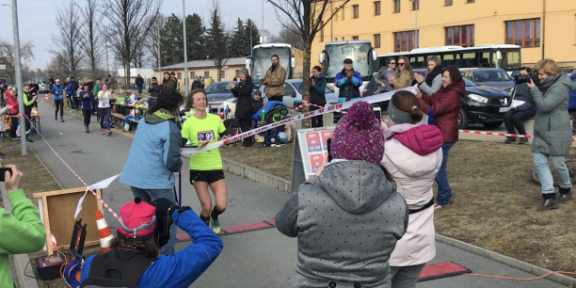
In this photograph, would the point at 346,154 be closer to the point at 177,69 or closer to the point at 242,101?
the point at 242,101

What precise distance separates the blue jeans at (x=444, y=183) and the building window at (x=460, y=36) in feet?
141

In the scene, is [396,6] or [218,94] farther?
[396,6]

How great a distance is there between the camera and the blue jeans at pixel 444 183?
7.43 meters

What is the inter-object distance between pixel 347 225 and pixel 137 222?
1.12 metres

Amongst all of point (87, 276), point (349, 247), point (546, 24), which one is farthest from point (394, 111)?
point (546, 24)

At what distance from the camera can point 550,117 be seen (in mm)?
6895

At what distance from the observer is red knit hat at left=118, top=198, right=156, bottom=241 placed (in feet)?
9.50

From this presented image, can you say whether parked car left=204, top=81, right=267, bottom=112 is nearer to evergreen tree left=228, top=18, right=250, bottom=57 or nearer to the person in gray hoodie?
the person in gray hoodie

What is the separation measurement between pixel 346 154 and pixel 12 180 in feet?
5.89

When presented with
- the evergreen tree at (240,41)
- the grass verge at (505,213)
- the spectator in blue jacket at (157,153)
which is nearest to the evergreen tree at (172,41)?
the evergreen tree at (240,41)

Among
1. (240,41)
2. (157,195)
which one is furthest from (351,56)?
(240,41)

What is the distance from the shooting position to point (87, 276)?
2.85 metres

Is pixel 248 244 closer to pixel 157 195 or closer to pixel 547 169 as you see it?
pixel 157 195

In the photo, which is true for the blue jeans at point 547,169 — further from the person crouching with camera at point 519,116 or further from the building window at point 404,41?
the building window at point 404,41
